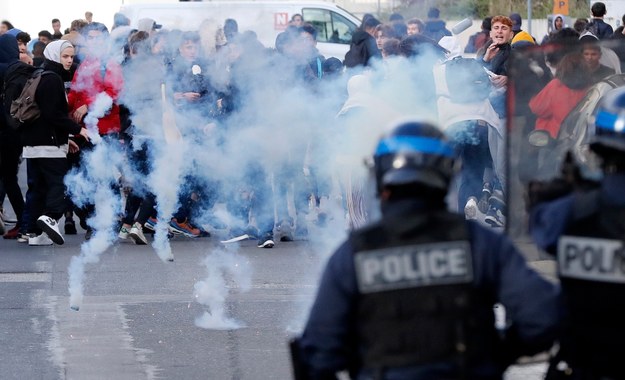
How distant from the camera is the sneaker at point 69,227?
41.5ft

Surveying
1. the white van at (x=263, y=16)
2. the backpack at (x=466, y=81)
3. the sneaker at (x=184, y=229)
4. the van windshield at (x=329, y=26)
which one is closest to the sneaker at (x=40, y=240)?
the sneaker at (x=184, y=229)

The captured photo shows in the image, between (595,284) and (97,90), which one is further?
(97,90)

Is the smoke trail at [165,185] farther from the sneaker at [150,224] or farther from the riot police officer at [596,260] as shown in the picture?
the riot police officer at [596,260]

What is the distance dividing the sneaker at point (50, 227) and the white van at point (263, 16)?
210 centimetres

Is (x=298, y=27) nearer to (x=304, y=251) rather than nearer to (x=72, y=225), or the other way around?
(x=304, y=251)

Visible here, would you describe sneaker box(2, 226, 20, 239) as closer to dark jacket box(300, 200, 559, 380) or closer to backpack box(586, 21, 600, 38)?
backpack box(586, 21, 600, 38)

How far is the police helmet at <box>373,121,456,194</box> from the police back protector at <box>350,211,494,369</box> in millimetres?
103

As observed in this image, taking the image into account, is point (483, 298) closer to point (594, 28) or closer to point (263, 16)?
point (263, 16)

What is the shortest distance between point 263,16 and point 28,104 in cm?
244

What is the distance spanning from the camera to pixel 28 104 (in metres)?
11.4

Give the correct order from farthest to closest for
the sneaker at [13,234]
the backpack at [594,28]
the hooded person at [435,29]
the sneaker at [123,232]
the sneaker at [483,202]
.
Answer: the backpack at [594,28]
the hooded person at [435,29]
the sneaker at [13,234]
the sneaker at [123,232]
the sneaker at [483,202]

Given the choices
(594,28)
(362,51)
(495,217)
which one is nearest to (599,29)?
(594,28)

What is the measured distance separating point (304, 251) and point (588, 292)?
310 inches

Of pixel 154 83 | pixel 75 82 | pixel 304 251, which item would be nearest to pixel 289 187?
pixel 304 251
